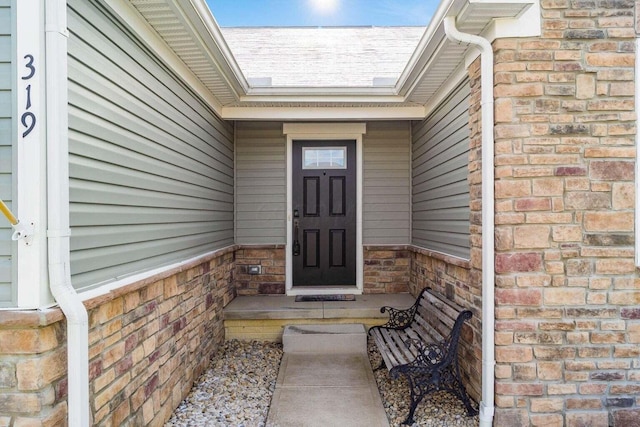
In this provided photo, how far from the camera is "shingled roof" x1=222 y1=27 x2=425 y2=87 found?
476 centimetres

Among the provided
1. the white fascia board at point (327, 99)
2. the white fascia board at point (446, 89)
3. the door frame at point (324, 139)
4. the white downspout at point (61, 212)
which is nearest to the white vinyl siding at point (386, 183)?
the door frame at point (324, 139)

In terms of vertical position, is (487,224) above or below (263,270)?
above

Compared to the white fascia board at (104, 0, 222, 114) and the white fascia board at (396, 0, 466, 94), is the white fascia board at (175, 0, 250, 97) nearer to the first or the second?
the white fascia board at (104, 0, 222, 114)

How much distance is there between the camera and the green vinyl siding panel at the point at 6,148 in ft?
5.17

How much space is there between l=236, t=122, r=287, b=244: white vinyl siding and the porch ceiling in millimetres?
656

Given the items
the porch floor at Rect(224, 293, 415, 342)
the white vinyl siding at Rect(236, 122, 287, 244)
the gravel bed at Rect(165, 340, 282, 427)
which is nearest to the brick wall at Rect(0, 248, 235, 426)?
the gravel bed at Rect(165, 340, 282, 427)

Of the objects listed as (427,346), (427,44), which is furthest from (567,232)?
(427,44)

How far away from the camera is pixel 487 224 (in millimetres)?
2502

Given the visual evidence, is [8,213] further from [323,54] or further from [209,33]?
[323,54]

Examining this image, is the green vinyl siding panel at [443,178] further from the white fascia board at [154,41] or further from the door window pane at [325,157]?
the white fascia board at [154,41]

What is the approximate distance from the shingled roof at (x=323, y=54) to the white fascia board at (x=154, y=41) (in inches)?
33.9

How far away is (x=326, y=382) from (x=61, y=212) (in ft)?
8.03

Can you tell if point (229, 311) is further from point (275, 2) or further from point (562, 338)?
point (275, 2)

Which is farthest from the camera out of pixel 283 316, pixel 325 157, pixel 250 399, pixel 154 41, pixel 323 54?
pixel 323 54
